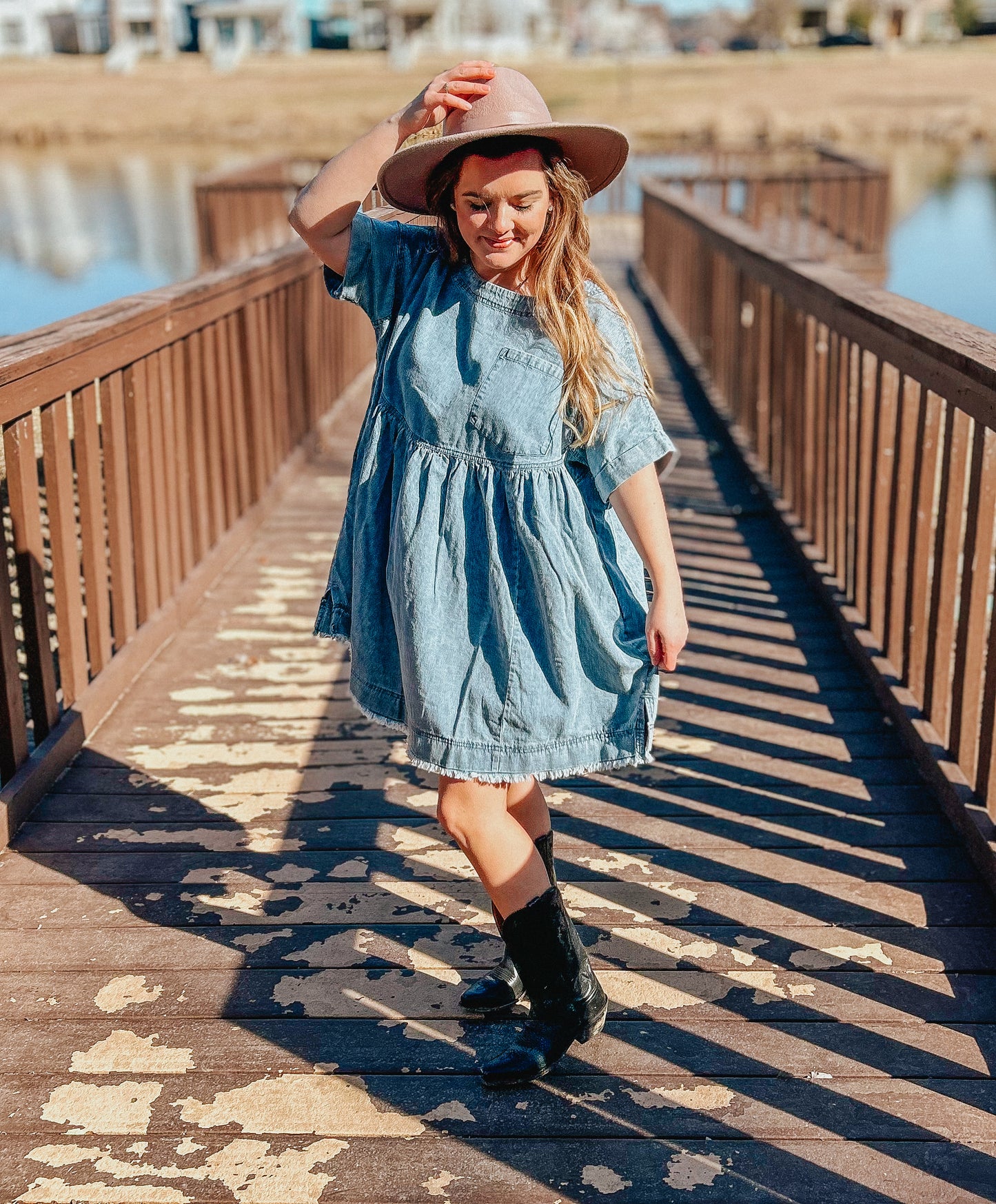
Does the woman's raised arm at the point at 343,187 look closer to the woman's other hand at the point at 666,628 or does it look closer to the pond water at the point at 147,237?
the woman's other hand at the point at 666,628

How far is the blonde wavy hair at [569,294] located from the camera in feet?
6.78

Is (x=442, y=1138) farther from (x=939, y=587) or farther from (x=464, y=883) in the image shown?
(x=939, y=587)

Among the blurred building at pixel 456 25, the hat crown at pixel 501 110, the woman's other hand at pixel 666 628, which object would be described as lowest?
the woman's other hand at pixel 666 628

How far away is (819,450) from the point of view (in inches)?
194

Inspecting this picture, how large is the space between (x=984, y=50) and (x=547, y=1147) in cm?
7801

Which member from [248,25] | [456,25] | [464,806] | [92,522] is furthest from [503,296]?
[248,25]

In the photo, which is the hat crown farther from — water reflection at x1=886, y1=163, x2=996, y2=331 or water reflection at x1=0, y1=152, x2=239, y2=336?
water reflection at x1=886, y1=163, x2=996, y2=331

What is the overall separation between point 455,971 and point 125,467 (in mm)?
1974

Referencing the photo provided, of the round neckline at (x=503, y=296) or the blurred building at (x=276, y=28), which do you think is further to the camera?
the blurred building at (x=276, y=28)

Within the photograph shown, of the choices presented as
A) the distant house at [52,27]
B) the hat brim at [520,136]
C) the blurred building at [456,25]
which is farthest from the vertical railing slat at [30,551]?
the distant house at [52,27]

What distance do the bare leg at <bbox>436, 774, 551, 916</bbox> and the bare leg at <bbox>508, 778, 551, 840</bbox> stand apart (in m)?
0.13

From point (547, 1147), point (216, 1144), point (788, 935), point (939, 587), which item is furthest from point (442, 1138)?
point (939, 587)

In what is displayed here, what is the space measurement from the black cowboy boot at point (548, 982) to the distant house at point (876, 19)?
3641 inches

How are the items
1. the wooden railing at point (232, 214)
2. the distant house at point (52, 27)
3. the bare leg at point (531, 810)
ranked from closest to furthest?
the bare leg at point (531, 810), the wooden railing at point (232, 214), the distant house at point (52, 27)
